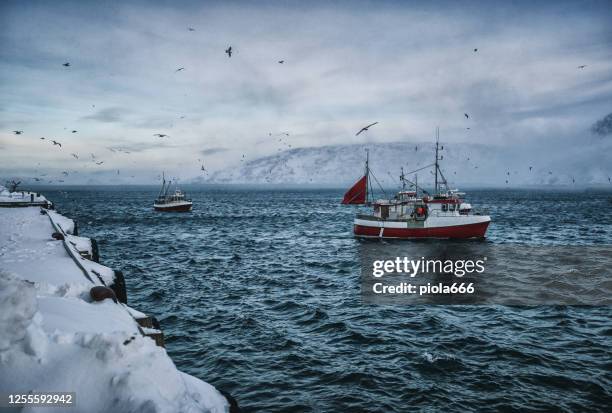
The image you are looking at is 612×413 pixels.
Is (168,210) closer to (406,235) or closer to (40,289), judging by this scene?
(406,235)

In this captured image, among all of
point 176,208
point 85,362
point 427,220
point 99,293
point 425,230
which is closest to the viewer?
point 85,362

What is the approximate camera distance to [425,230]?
40.0 metres

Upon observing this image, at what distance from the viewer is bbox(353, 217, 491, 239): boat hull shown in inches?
1570

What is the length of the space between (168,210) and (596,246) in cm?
6821

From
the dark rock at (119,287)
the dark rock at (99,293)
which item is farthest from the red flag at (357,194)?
the dark rock at (99,293)

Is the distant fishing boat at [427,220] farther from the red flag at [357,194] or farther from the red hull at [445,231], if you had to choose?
the red flag at [357,194]

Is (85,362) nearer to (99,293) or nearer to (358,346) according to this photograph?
(99,293)

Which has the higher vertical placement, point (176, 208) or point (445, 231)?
point (176, 208)

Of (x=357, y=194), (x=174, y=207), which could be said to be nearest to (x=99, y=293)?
(x=357, y=194)

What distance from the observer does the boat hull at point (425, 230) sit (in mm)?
39875

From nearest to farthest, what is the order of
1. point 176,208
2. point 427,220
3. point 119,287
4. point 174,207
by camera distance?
point 119,287
point 427,220
point 174,207
point 176,208

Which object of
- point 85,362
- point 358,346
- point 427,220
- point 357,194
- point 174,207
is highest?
point 357,194

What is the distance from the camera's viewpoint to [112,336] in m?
6.35

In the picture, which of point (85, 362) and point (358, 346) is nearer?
point (85, 362)
